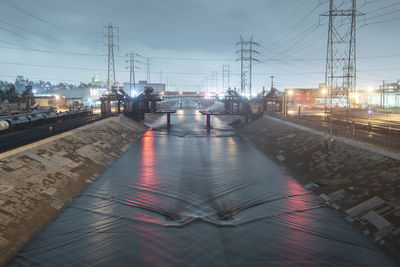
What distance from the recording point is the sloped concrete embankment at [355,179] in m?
21.2

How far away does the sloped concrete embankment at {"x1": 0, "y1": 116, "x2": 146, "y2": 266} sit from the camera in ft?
71.3

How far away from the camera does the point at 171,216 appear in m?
25.8

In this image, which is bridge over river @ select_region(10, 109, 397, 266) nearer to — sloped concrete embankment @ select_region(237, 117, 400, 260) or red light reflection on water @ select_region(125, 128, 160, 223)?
red light reflection on water @ select_region(125, 128, 160, 223)

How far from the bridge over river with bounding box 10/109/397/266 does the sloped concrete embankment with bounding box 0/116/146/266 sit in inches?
46.5

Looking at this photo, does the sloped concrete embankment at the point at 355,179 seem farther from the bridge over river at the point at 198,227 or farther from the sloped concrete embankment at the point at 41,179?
the sloped concrete embankment at the point at 41,179

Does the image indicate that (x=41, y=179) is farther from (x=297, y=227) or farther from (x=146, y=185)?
(x=297, y=227)

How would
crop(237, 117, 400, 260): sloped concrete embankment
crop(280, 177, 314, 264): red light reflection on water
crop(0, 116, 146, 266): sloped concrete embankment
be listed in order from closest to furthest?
crop(280, 177, 314, 264): red light reflection on water < crop(237, 117, 400, 260): sloped concrete embankment < crop(0, 116, 146, 266): sloped concrete embankment

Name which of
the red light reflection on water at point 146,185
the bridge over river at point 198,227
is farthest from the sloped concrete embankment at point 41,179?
the red light reflection on water at point 146,185

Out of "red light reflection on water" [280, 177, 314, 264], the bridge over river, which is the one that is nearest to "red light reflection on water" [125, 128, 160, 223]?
the bridge over river

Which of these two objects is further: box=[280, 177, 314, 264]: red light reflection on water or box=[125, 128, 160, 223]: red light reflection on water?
box=[125, 128, 160, 223]: red light reflection on water

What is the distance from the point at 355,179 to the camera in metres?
28.6

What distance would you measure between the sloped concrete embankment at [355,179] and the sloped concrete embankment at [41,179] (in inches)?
1054

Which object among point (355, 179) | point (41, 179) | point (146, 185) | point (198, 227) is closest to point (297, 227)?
point (198, 227)

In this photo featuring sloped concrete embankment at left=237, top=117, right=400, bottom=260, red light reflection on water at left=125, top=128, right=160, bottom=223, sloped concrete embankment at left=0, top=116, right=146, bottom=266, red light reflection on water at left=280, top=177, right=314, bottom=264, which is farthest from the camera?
red light reflection on water at left=125, top=128, right=160, bottom=223
